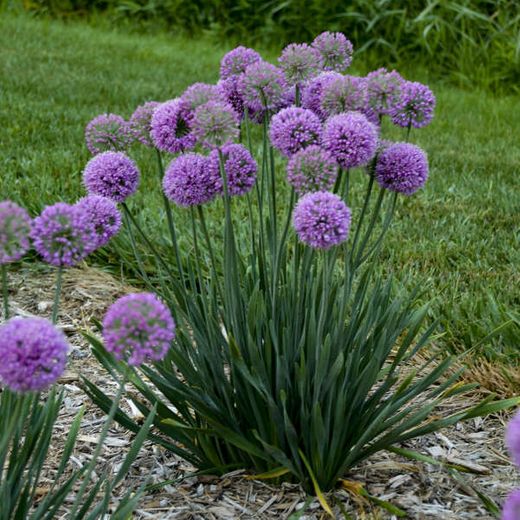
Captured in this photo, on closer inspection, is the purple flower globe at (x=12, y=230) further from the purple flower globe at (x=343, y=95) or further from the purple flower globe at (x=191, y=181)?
the purple flower globe at (x=343, y=95)

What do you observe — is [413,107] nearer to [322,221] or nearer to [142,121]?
[322,221]

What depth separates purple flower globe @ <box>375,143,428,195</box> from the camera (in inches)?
70.6

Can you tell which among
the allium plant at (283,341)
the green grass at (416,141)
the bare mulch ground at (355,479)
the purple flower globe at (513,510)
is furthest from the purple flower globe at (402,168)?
the purple flower globe at (513,510)

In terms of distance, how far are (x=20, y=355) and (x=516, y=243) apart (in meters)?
2.93

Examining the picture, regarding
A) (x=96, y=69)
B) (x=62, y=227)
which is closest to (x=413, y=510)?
(x=62, y=227)

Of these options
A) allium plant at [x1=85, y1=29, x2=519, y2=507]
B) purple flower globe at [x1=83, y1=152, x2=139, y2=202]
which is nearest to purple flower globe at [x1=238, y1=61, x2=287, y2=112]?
allium plant at [x1=85, y1=29, x2=519, y2=507]

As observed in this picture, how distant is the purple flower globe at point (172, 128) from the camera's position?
1.77 metres

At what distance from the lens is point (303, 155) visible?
156 centimetres

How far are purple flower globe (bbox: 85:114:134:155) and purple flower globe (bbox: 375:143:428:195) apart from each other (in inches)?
23.4

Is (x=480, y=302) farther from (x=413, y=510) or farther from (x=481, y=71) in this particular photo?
(x=481, y=71)

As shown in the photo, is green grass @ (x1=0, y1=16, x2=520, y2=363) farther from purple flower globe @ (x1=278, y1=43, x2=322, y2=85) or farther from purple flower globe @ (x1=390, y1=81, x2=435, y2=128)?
purple flower globe @ (x1=278, y1=43, x2=322, y2=85)

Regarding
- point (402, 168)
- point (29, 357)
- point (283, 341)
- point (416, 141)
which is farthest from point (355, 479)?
point (416, 141)

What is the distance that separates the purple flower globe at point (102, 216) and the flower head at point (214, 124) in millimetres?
225

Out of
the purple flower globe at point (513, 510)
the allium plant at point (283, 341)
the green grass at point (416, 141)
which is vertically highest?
the purple flower globe at point (513, 510)
